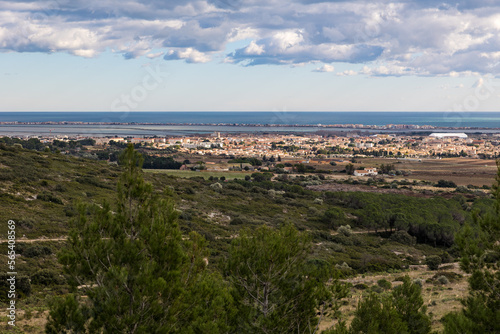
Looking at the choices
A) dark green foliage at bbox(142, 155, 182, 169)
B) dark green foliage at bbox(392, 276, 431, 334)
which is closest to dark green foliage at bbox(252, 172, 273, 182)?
dark green foliage at bbox(142, 155, 182, 169)

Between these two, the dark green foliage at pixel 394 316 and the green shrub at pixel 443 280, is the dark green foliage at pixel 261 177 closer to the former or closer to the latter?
the green shrub at pixel 443 280

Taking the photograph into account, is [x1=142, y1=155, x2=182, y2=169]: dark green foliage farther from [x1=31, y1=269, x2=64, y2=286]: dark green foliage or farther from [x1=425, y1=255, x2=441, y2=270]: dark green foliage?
[x1=31, y1=269, x2=64, y2=286]: dark green foliage

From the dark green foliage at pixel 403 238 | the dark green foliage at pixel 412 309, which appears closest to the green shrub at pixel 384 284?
the dark green foliage at pixel 412 309

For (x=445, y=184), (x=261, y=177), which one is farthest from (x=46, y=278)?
(x=445, y=184)

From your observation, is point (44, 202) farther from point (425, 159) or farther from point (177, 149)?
point (425, 159)

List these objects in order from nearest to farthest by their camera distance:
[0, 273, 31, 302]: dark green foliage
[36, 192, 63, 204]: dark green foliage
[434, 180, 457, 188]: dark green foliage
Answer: [0, 273, 31, 302]: dark green foliage < [36, 192, 63, 204]: dark green foliage < [434, 180, 457, 188]: dark green foliage

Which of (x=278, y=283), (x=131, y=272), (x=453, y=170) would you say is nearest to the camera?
(x=131, y=272)

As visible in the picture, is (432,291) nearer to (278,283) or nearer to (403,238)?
(278,283)

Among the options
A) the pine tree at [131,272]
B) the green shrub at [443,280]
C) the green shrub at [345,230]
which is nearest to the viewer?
the pine tree at [131,272]

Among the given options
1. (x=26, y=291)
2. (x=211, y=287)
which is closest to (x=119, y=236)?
(x=211, y=287)
